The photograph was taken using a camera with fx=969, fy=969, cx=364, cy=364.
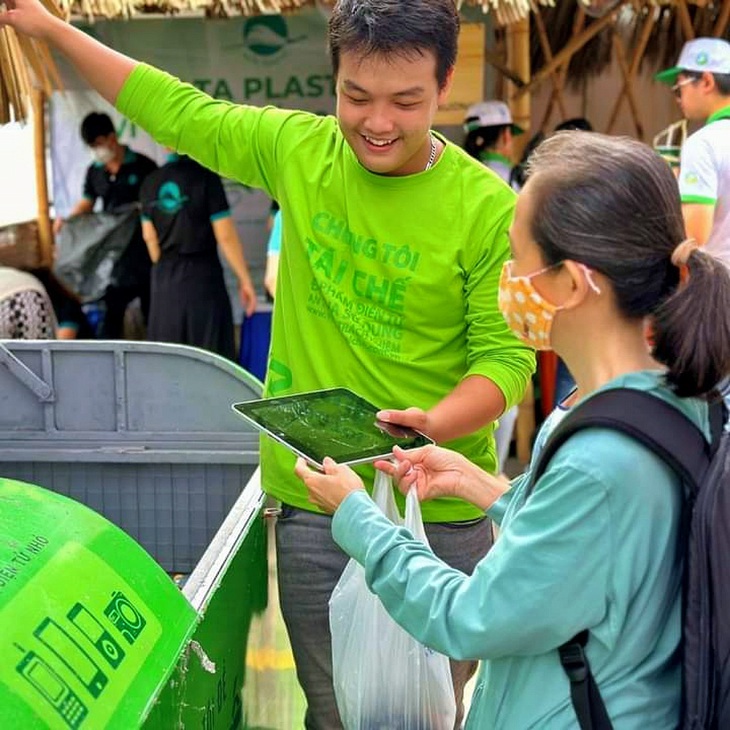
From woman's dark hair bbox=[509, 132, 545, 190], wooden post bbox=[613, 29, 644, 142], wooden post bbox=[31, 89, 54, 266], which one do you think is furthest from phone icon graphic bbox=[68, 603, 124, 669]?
wooden post bbox=[613, 29, 644, 142]

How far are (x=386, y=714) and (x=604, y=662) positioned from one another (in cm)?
74

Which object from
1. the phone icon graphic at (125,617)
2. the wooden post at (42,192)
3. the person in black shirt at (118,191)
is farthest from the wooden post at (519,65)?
the phone icon graphic at (125,617)

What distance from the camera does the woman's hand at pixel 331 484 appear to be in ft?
4.79

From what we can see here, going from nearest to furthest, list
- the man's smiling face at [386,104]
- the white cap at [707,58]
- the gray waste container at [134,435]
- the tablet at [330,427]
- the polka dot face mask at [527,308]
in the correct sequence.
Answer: the polka dot face mask at [527,308] → the tablet at [330,427] → the man's smiling face at [386,104] → the gray waste container at [134,435] → the white cap at [707,58]

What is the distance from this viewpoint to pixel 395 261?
184cm

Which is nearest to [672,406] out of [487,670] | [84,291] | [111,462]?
[487,670]

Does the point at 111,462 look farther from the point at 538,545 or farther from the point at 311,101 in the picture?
the point at 311,101

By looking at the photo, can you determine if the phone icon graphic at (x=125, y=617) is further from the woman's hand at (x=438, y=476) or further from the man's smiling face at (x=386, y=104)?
the man's smiling face at (x=386, y=104)

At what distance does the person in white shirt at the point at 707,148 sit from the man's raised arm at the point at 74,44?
6.11 ft

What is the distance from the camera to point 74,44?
1840 mm

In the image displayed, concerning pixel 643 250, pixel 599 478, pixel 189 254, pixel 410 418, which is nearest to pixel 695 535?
pixel 599 478

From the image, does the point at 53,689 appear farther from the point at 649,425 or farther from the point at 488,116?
the point at 488,116

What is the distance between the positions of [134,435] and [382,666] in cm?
132

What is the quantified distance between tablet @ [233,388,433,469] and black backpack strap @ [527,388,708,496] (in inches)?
21.1
